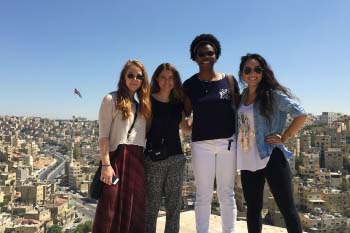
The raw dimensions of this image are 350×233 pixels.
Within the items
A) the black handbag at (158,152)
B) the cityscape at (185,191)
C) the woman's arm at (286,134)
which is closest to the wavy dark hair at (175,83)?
the black handbag at (158,152)

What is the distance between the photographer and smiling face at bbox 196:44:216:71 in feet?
9.44

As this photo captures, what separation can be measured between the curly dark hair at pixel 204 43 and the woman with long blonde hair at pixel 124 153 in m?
0.42

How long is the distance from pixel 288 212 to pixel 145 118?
997 millimetres

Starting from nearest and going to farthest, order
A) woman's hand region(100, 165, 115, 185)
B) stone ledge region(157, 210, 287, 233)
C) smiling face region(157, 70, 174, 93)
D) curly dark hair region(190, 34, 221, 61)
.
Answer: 1. woman's hand region(100, 165, 115, 185)
2. smiling face region(157, 70, 174, 93)
3. curly dark hair region(190, 34, 221, 61)
4. stone ledge region(157, 210, 287, 233)

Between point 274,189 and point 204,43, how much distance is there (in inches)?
40.1

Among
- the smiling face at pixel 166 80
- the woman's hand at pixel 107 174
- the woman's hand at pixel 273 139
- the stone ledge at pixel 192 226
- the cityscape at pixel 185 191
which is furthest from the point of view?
the cityscape at pixel 185 191

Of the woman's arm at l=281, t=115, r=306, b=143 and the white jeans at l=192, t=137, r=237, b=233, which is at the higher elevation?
the woman's arm at l=281, t=115, r=306, b=143

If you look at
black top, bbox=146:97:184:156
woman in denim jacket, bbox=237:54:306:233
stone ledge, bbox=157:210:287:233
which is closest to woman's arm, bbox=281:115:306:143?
woman in denim jacket, bbox=237:54:306:233

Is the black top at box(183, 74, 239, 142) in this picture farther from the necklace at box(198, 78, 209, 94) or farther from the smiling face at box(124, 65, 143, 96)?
the smiling face at box(124, 65, 143, 96)

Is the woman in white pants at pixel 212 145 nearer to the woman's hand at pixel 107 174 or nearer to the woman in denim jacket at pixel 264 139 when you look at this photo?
the woman in denim jacket at pixel 264 139

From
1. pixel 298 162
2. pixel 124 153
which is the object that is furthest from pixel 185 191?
pixel 124 153

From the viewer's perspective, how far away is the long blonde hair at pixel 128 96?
2631 millimetres

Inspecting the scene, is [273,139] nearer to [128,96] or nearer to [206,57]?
[206,57]

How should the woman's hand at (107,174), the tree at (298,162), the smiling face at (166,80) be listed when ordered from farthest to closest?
the tree at (298,162) < the smiling face at (166,80) < the woman's hand at (107,174)
